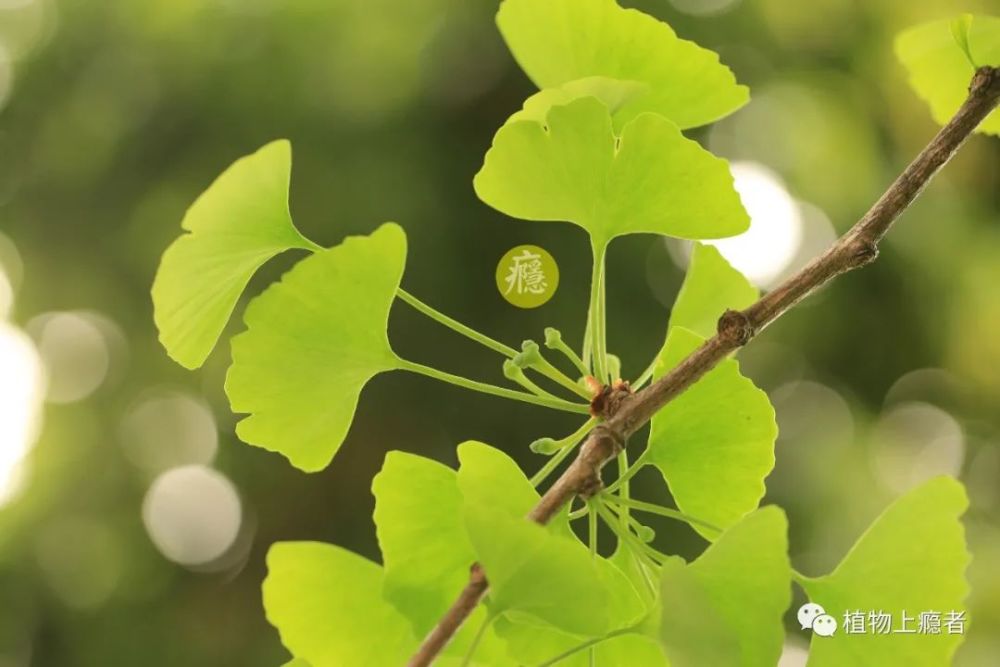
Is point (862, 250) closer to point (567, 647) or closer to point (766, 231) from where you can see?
point (567, 647)

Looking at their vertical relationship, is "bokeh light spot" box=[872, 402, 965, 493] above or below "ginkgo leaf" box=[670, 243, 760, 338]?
above

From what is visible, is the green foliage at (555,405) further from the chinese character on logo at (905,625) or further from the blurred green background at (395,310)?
the blurred green background at (395,310)

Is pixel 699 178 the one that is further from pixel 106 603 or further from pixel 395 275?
pixel 106 603

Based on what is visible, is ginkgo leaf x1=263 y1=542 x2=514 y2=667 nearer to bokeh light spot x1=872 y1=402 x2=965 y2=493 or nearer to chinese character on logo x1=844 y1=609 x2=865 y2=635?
chinese character on logo x1=844 y1=609 x2=865 y2=635

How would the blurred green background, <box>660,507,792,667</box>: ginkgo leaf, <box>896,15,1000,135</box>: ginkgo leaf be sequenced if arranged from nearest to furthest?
1. <box>660,507,792,667</box>: ginkgo leaf
2. <box>896,15,1000,135</box>: ginkgo leaf
3. the blurred green background

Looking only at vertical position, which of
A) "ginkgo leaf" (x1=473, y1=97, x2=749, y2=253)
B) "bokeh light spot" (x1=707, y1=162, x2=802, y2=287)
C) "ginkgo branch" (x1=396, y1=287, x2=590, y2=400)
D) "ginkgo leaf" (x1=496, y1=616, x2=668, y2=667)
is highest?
"bokeh light spot" (x1=707, y1=162, x2=802, y2=287)

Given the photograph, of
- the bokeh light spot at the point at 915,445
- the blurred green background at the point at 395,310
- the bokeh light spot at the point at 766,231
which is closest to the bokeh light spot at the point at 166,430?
the blurred green background at the point at 395,310

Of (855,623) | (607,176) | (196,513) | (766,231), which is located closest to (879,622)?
(855,623)

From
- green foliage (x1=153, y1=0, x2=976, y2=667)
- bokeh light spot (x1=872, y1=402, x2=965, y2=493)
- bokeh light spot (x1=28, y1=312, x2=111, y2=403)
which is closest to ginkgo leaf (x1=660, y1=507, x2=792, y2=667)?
green foliage (x1=153, y1=0, x2=976, y2=667)
